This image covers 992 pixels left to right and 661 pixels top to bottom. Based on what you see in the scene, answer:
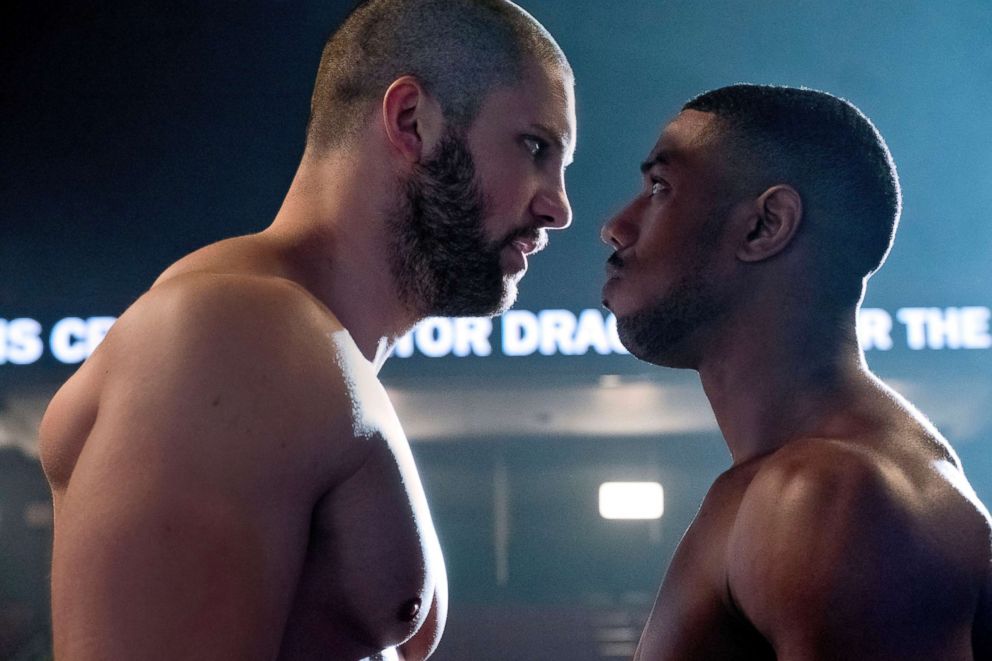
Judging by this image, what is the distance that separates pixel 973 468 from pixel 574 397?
5.07 feet

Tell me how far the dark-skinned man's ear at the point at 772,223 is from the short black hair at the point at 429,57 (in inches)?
11.7

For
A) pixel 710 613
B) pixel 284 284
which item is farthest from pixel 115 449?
pixel 710 613

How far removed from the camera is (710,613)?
37.5 inches

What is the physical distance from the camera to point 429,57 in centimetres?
116

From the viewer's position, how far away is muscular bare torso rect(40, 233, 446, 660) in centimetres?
74

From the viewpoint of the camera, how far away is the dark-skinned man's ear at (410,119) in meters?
1.13

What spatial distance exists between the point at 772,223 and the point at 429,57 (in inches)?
16.9

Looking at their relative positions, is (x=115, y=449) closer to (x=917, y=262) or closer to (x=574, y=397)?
(x=574, y=397)

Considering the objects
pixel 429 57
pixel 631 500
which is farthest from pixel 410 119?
pixel 631 500

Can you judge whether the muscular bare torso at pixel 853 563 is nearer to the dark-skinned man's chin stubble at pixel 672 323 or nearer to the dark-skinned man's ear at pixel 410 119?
the dark-skinned man's chin stubble at pixel 672 323

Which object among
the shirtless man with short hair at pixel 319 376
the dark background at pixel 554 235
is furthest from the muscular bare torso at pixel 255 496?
the dark background at pixel 554 235

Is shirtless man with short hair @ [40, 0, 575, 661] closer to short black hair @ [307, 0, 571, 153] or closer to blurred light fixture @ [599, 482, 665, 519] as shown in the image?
short black hair @ [307, 0, 571, 153]

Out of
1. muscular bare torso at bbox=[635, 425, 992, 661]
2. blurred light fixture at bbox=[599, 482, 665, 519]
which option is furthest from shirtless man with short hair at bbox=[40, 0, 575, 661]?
blurred light fixture at bbox=[599, 482, 665, 519]

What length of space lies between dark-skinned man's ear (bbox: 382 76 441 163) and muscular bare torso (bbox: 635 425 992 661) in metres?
0.51
